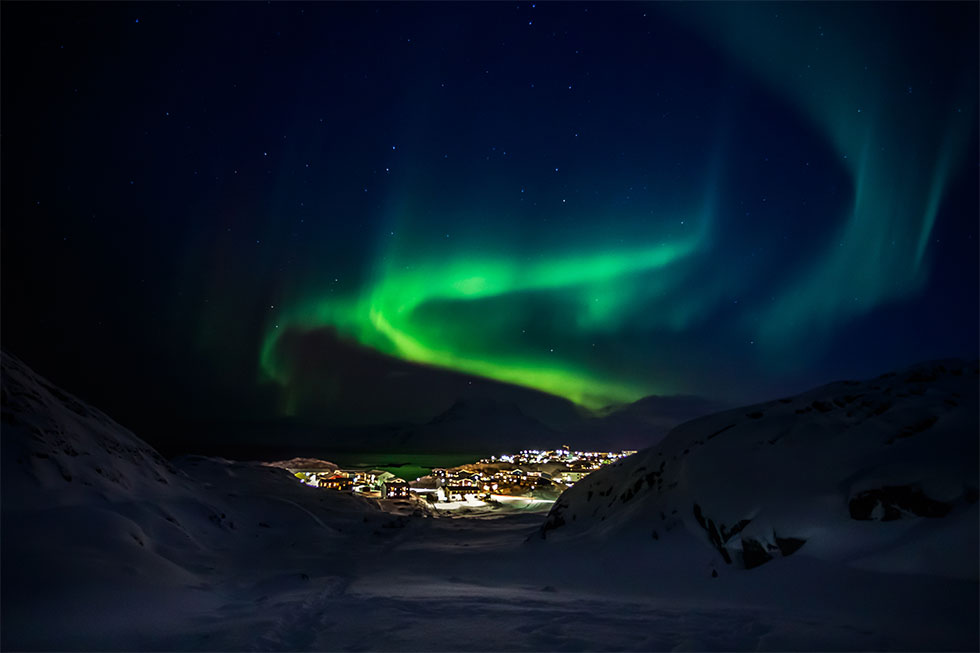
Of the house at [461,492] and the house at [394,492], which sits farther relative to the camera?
the house at [461,492]

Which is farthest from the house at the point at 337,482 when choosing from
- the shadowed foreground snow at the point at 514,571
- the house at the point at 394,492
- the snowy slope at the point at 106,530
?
the shadowed foreground snow at the point at 514,571

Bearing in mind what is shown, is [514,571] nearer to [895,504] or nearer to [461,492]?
[895,504]

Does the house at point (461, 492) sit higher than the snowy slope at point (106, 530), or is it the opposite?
the snowy slope at point (106, 530)

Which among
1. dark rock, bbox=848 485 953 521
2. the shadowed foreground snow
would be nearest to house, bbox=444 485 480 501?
the shadowed foreground snow

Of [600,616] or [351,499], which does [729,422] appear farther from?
[351,499]

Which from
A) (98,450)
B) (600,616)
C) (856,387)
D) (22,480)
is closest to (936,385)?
(856,387)

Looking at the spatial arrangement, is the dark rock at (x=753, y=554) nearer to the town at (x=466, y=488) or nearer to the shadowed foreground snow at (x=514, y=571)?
the shadowed foreground snow at (x=514, y=571)
